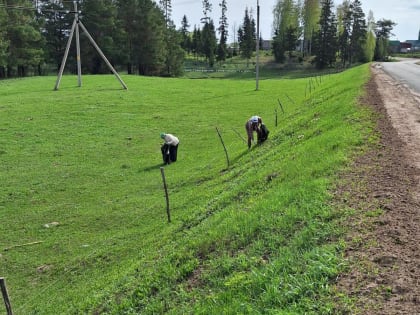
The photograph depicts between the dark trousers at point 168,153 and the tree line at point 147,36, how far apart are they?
3535cm

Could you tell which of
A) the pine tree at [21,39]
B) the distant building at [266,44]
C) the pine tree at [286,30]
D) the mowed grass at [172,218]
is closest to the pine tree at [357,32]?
the pine tree at [286,30]

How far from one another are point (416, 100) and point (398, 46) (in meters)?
117

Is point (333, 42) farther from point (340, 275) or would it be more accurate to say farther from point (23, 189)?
point (340, 275)

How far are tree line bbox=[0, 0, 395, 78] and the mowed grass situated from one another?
32719mm

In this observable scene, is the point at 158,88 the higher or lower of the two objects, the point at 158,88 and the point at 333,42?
the lower

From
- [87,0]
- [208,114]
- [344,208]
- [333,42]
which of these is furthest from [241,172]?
[333,42]

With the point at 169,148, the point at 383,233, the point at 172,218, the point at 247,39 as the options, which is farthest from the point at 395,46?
the point at 383,233

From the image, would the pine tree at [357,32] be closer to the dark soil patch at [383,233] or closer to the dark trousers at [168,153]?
the dark trousers at [168,153]

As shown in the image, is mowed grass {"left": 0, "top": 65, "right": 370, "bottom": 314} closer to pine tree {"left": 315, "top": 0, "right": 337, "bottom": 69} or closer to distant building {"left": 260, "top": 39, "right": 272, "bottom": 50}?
pine tree {"left": 315, "top": 0, "right": 337, "bottom": 69}

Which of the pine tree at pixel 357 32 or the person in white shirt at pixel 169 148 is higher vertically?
the pine tree at pixel 357 32

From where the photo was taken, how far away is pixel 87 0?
65.2 m

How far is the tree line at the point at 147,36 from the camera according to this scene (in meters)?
62.5

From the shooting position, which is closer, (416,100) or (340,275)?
(340,275)

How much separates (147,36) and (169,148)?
58690mm
